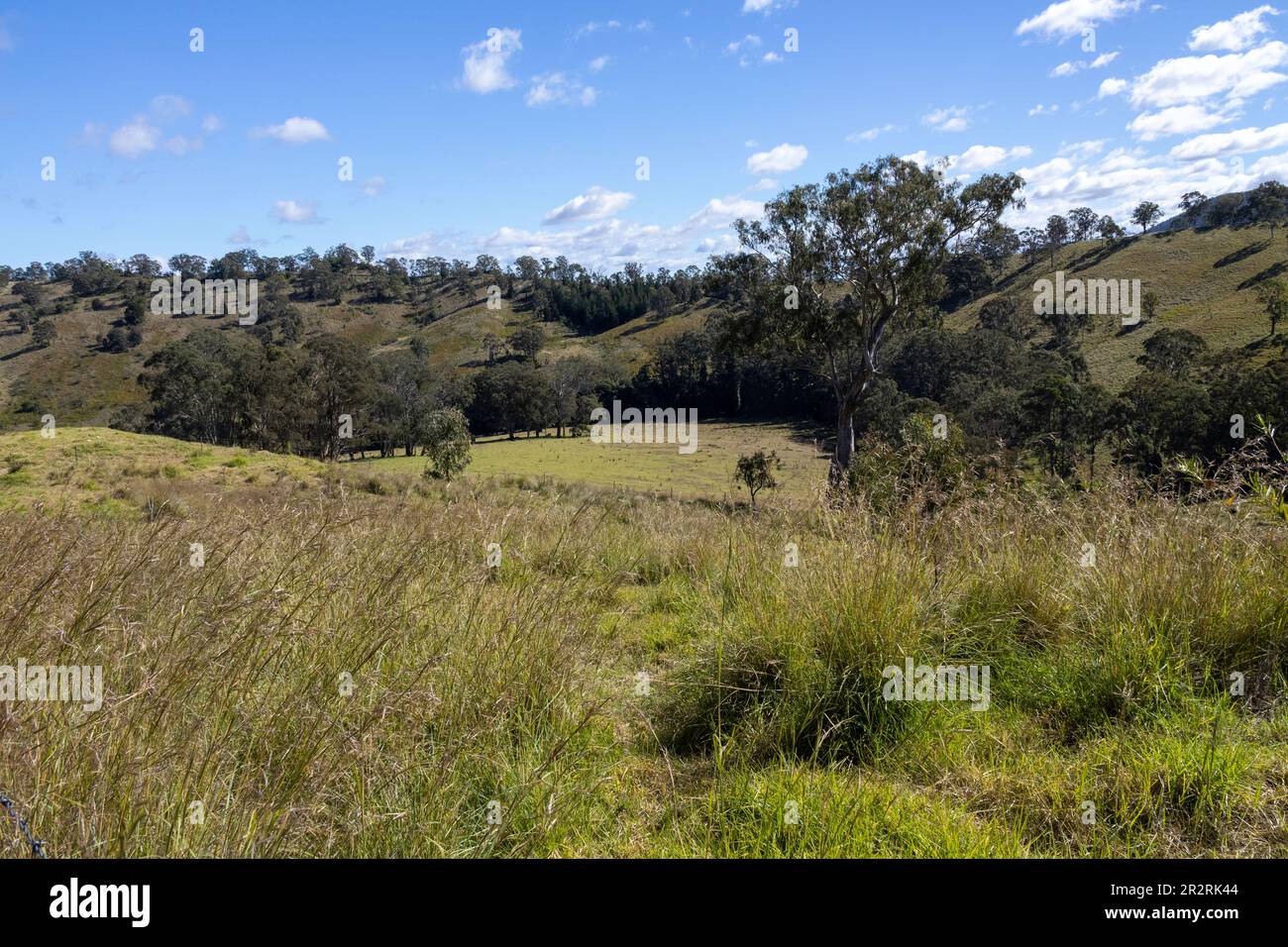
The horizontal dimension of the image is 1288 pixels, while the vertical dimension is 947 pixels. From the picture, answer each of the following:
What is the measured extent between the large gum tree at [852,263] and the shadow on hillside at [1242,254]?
70.3m

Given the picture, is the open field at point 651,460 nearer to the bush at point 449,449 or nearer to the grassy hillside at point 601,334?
the bush at point 449,449

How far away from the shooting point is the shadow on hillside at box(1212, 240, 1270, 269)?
7506cm

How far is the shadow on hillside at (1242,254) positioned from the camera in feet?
246

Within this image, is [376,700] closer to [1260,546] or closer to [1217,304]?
[1260,546]

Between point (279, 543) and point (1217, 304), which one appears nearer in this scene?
point (279, 543)

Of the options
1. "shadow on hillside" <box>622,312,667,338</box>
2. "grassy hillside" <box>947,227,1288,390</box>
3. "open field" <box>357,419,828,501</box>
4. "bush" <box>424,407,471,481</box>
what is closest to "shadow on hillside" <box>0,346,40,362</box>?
"open field" <box>357,419,828,501</box>

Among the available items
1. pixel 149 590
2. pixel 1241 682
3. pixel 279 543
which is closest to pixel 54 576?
pixel 149 590

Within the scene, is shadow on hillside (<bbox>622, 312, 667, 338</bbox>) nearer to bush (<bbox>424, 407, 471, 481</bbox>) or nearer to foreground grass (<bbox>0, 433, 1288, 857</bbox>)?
bush (<bbox>424, 407, 471, 481</bbox>)

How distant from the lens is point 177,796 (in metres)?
1.68

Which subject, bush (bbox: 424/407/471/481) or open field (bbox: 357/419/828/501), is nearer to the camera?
bush (bbox: 424/407/471/481)

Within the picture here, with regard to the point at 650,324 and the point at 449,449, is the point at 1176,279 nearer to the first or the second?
the point at 650,324

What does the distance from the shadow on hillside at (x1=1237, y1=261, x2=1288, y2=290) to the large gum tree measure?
6200cm
